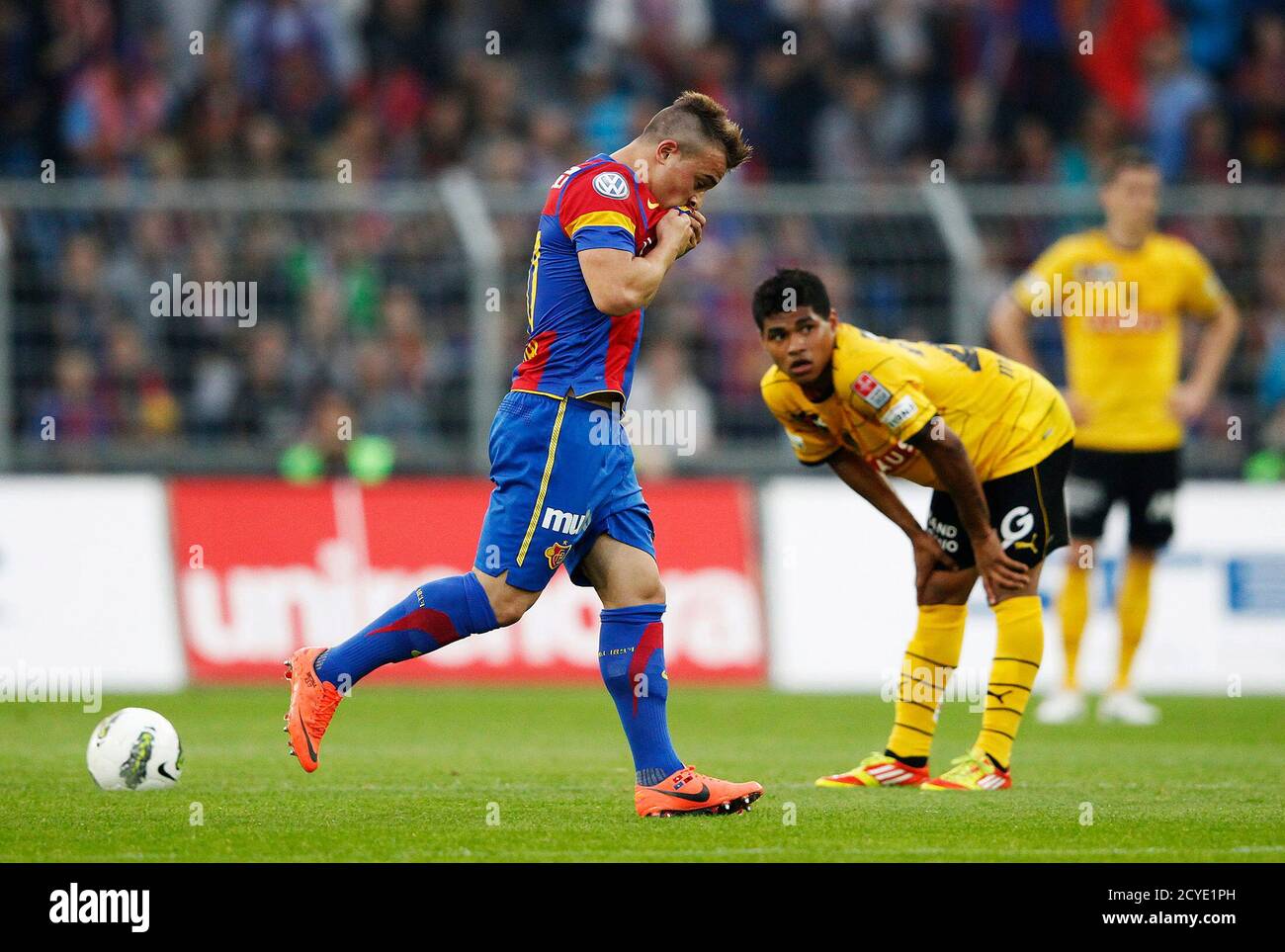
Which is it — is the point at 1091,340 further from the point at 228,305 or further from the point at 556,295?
the point at 228,305

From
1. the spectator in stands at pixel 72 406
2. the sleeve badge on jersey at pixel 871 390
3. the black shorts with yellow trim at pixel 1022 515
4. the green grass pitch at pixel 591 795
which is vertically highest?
the sleeve badge on jersey at pixel 871 390

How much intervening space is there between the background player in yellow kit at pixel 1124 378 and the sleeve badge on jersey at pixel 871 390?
4233mm

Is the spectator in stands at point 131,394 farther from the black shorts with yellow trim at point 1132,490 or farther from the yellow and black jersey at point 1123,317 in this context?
the black shorts with yellow trim at point 1132,490

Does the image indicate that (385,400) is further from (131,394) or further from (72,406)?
(72,406)

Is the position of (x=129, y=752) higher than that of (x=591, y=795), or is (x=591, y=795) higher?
(x=129, y=752)

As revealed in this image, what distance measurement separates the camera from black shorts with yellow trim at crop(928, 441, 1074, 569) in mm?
7848

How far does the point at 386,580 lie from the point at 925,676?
6203 mm

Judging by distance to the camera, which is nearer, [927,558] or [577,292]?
[577,292]

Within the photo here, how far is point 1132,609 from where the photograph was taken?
11547 millimetres

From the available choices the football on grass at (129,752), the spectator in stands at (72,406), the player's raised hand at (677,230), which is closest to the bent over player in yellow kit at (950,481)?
the player's raised hand at (677,230)

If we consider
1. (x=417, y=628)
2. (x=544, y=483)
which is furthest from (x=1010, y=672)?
(x=417, y=628)

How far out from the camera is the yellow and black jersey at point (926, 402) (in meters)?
7.48

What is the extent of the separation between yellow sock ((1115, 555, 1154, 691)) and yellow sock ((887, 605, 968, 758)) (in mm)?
3787

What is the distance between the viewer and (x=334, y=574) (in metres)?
13.4
